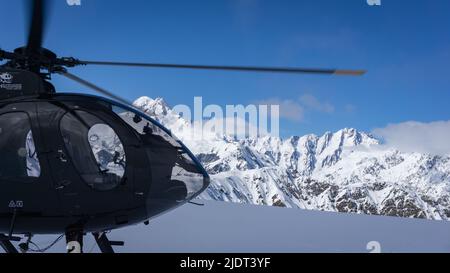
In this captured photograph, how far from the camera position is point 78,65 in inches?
314

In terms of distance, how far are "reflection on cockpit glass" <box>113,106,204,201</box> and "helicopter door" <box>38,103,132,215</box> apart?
0.42 metres

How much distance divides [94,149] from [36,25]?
2.21m

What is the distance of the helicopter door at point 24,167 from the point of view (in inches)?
279

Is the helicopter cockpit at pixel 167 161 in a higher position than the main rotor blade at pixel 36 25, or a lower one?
lower

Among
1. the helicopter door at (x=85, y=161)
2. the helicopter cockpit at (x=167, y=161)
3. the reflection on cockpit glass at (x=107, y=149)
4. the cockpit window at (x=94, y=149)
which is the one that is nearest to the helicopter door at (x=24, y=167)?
the helicopter door at (x=85, y=161)

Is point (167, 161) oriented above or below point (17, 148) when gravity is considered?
below

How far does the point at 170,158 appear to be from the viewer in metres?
7.41

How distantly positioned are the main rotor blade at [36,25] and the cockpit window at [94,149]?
1427 mm

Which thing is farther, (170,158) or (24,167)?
(170,158)

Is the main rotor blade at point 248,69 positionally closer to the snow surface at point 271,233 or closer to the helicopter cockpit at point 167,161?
the helicopter cockpit at point 167,161

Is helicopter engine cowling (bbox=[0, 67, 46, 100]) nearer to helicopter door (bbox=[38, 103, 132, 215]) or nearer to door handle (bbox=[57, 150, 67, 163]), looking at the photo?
helicopter door (bbox=[38, 103, 132, 215])

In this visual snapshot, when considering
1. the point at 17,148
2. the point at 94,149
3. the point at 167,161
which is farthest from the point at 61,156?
the point at 167,161

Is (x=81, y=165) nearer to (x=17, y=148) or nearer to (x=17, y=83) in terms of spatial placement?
(x=17, y=148)

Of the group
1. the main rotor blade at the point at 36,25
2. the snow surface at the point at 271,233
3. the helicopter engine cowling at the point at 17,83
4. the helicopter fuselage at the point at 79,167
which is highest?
the main rotor blade at the point at 36,25
